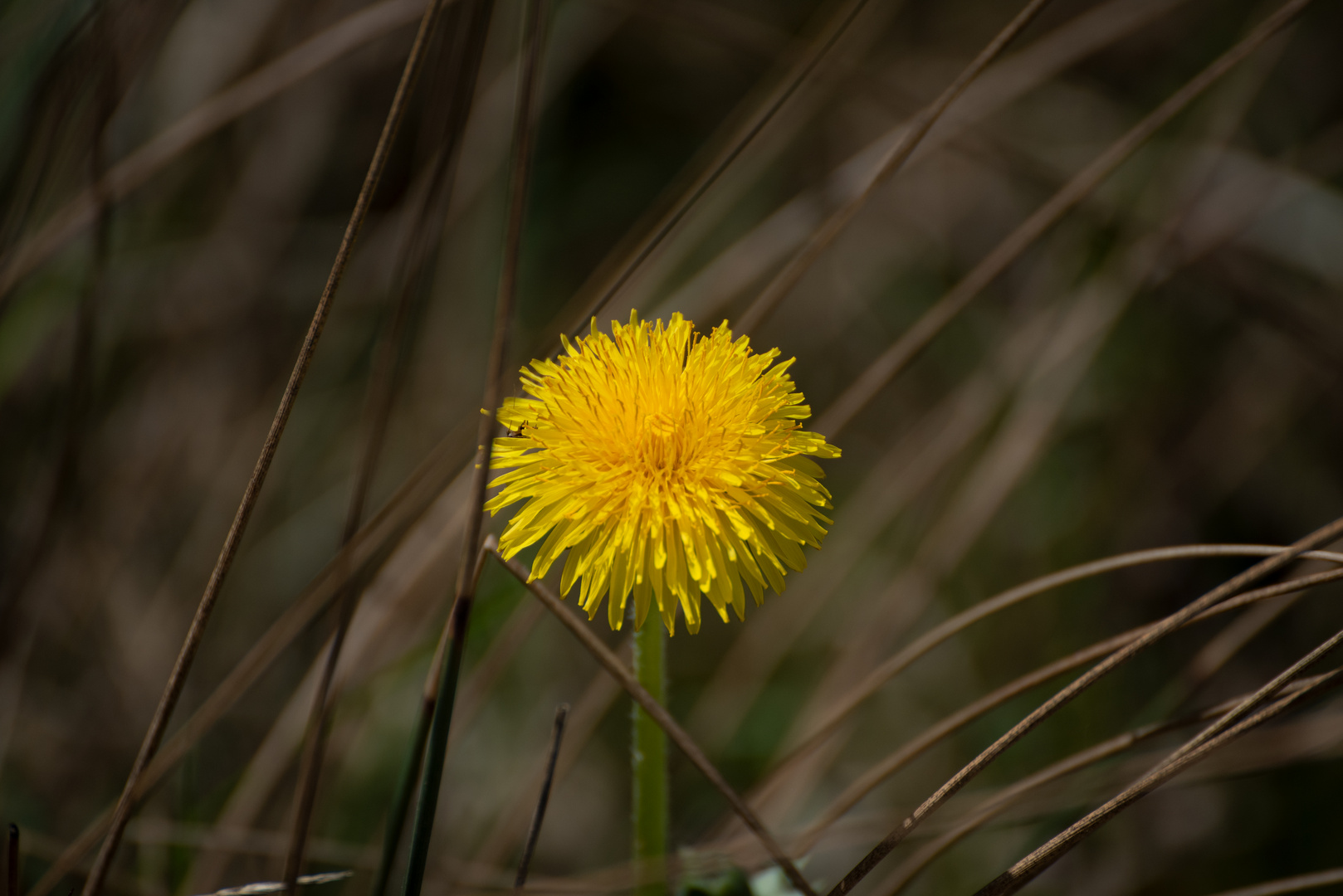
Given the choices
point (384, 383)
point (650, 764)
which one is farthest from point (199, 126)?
point (650, 764)

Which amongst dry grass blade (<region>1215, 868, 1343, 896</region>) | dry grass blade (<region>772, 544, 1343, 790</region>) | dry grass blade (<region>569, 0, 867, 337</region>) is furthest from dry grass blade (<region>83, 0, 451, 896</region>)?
dry grass blade (<region>1215, 868, 1343, 896</region>)

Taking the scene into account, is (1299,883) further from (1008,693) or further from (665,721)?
(665,721)

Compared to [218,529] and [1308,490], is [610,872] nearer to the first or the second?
[218,529]

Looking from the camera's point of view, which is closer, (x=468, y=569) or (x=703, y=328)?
(x=468, y=569)

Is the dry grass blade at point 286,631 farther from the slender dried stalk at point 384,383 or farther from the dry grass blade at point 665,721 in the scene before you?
the dry grass blade at point 665,721

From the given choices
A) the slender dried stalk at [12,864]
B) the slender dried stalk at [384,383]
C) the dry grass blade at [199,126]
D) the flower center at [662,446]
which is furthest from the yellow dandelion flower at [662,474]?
the dry grass blade at [199,126]

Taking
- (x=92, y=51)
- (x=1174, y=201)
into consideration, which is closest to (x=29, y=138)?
(x=92, y=51)

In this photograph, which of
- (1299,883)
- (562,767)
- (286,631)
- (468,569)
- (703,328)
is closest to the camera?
(468,569)
